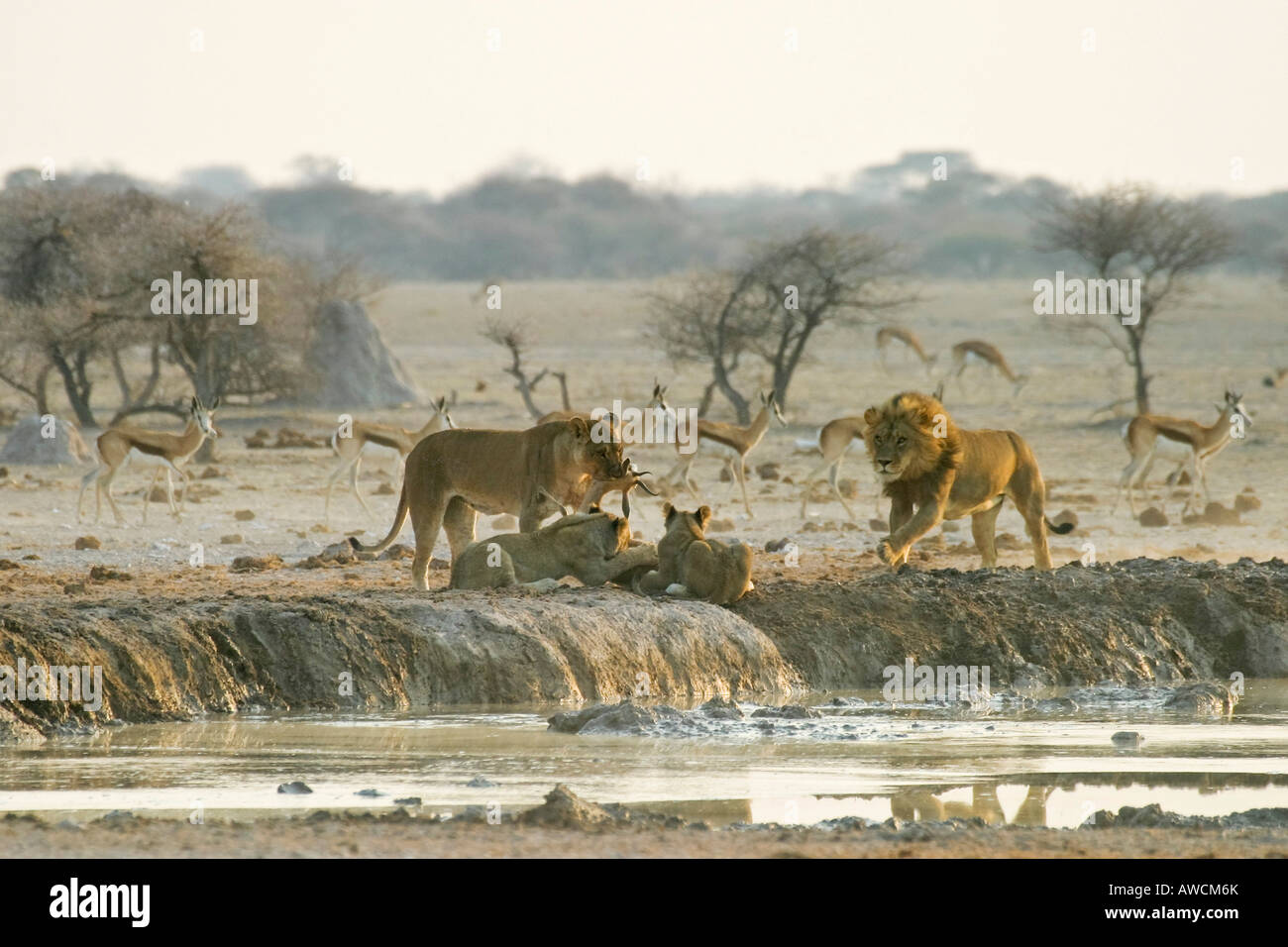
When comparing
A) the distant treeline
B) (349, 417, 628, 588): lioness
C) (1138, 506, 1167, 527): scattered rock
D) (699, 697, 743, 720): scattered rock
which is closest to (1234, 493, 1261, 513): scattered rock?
(1138, 506, 1167, 527): scattered rock

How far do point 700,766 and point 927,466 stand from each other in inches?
202

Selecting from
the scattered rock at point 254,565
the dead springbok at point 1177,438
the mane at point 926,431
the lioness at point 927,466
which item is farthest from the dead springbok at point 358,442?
the mane at point 926,431

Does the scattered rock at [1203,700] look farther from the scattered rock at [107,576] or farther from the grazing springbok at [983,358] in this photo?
the grazing springbok at [983,358]

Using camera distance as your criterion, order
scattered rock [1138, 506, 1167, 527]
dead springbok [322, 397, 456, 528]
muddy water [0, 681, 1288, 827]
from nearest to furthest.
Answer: muddy water [0, 681, 1288, 827], scattered rock [1138, 506, 1167, 527], dead springbok [322, 397, 456, 528]

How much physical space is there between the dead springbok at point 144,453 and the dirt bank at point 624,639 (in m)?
7.37

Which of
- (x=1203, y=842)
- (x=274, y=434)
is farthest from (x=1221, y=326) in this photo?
(x=1203, y=842)

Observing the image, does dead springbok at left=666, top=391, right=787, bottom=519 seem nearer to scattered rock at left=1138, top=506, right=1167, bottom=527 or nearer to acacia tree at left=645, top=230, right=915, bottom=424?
scattered rock at left=1138, top=506, right=1167, bottom=527

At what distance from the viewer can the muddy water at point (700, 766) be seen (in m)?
8.27

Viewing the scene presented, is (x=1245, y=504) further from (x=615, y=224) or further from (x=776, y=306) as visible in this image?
(x=615, y=224)

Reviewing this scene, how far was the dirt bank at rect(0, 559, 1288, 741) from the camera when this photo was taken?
35.5ft

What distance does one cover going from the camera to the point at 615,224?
100 meters

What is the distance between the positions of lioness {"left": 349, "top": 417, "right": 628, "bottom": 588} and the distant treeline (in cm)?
6123

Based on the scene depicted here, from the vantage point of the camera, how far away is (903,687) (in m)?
12.6

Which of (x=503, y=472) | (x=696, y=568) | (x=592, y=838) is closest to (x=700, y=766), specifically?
(x=592, y=838)
